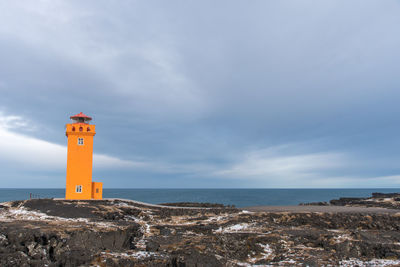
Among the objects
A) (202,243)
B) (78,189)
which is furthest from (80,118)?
(202,243)

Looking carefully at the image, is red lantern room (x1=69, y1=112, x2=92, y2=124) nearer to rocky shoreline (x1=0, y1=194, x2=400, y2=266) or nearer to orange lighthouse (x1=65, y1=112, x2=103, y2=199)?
orange lighthouse (x1=65, y1=112, x2=103, y2=199)

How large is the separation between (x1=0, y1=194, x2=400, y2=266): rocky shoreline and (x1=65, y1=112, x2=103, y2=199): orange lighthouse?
11.0m

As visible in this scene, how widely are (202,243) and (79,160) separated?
2677 cm

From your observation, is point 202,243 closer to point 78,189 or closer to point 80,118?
point 78,189

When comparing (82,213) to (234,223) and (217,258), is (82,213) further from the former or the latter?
(217,258)

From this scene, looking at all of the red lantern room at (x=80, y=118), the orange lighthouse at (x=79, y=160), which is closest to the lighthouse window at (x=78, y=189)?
the orange lighthouse at (x=79, y=160)

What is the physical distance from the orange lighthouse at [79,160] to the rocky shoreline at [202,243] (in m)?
11.0

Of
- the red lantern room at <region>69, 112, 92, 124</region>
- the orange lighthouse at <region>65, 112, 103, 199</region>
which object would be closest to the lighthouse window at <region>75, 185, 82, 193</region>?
the orange lighthouse at <region>65, 112, 103, 199</region>

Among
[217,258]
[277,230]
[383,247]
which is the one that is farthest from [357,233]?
[217,258]

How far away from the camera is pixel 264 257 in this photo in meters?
17.1

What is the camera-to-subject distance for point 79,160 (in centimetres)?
3844

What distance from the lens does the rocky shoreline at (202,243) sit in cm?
1403

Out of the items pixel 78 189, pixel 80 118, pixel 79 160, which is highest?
pixel 80 118

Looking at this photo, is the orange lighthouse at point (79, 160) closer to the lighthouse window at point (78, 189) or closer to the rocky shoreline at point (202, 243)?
the lighthouse window at point (78, 189)
